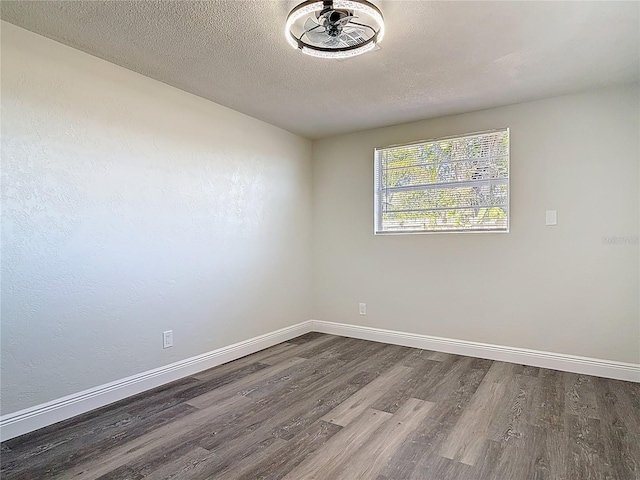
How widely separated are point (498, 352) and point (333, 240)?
2.07 meters

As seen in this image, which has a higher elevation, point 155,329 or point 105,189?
point 105,189

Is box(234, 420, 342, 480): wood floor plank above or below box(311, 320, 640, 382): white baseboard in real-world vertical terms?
below

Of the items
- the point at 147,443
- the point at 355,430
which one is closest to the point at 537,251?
the point at 355,430

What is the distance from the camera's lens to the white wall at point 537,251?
2.89 m

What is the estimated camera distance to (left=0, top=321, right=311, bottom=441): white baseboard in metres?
2.11

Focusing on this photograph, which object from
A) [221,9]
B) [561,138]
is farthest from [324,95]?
[561,138]

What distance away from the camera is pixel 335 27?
1986 millimetres

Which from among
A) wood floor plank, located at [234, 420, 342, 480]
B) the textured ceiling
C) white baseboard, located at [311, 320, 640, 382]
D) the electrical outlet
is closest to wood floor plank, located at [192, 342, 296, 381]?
the electrical outlet

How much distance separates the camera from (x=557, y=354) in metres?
3.12

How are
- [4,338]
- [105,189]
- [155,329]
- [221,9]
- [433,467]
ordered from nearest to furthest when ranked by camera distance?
[433,467] < [221,9] < [4,338] < [105,189] < [155,329]

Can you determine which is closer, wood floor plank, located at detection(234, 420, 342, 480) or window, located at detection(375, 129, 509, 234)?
wood floor plank, located at detection(234, 420, 342, 480)

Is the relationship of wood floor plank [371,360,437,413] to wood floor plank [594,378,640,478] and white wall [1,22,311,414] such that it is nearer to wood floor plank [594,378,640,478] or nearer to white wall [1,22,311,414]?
wood floor plank [594,378,640,478]

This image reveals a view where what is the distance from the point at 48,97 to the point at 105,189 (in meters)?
0.62

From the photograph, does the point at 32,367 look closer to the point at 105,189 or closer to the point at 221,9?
the point at 105,189
